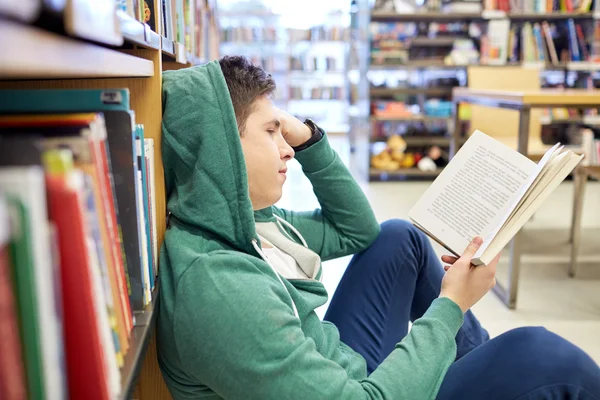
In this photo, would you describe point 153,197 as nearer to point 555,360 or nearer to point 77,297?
point 77,297

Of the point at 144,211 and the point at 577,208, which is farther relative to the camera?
the point at 577,208

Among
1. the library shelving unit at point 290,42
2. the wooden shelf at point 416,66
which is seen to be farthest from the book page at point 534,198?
the library shelving unit at point 290,42

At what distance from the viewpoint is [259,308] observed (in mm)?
688

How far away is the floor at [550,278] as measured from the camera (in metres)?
1.94

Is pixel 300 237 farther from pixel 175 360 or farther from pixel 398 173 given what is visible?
pixel 398 173

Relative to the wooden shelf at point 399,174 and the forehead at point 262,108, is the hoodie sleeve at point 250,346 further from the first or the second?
the wooden shelf at point 399,174

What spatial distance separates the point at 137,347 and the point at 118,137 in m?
0.23

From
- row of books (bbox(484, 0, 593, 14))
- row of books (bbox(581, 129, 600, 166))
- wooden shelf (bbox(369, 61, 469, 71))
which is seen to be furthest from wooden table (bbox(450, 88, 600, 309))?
row of books (bbox(484, 0, 593, 14))

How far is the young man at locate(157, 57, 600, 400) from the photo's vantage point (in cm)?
68

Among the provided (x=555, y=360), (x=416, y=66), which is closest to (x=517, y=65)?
(x=416, y=66)

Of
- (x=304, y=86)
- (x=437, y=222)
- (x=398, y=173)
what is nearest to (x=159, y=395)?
(x=437, y=222)

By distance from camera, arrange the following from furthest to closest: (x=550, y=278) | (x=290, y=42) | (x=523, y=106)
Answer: (x=290, y=42) < (x=550, y=278) < (x=523, y=106)

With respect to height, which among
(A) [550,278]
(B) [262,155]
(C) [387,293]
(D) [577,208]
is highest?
(B) [262,155]

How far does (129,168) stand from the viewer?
2.09ft
